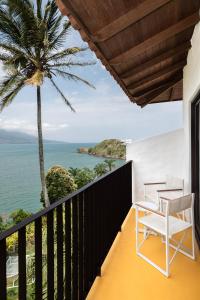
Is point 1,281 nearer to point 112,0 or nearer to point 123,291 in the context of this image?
point 123,291

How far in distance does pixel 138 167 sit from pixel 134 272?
9.86 ft

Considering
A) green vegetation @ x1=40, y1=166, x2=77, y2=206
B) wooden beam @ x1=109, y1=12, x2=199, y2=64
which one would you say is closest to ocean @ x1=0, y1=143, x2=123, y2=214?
green vegetation @ x1=40, y1=166, x2=77, y2=206

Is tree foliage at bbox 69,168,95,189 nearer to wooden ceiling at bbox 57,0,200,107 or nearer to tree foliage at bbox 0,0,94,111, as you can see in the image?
tree foliage at bbox 0,0,94,111

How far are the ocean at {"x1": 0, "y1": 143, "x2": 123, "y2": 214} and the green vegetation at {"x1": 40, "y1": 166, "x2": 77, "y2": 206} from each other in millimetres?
3526

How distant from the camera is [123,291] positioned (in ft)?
7.52

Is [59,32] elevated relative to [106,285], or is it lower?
elevated

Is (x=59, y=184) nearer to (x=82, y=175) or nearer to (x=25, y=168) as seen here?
(x=82, y=175)

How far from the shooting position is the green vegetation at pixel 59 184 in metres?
17.2

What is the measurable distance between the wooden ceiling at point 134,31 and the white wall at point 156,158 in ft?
5.78

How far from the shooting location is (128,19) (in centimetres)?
208

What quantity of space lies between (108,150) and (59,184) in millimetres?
9923

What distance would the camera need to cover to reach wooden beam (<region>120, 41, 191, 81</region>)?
334cm

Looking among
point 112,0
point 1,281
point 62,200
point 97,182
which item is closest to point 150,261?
point 97,182

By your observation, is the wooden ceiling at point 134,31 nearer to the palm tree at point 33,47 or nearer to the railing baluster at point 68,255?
the railing baluster at point 68,255
